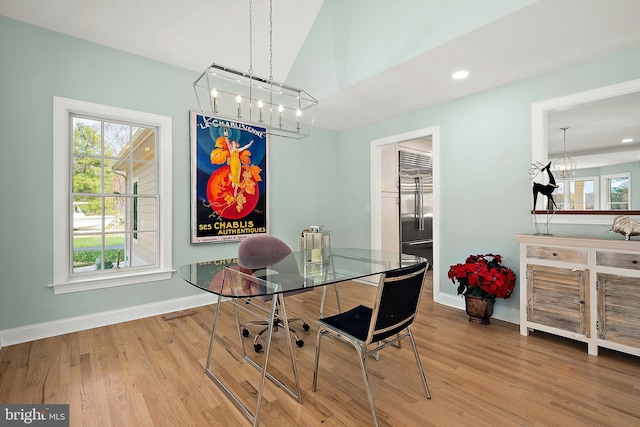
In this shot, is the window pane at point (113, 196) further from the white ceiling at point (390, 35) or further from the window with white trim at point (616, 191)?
the window with white trim at point (616, 191)

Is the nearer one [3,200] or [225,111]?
[3,200]

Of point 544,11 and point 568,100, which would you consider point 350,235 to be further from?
point 544,11

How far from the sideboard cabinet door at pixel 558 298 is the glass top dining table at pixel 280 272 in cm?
129

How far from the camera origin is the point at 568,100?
2.83 meters

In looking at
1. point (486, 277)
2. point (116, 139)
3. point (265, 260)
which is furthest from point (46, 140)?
point (486, 277)

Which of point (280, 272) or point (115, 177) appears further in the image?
point (115, 177)

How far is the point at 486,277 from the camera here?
3.03m

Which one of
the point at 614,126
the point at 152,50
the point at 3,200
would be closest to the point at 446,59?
the point at 614,126

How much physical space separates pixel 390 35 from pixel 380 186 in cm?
225

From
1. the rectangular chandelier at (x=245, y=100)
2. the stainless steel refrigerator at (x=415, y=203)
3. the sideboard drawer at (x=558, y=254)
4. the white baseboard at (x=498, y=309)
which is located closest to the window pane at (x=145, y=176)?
the rectangular chandelier at (x=245, y=100)

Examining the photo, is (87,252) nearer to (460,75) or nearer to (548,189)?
(460,75)

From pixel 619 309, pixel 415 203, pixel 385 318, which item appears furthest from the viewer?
pixel 415 203

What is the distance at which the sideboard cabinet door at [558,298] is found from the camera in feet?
8.23

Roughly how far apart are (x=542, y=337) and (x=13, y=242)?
4.77m
